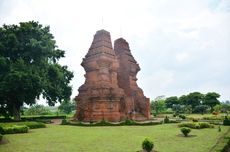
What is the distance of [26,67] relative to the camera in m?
27.8

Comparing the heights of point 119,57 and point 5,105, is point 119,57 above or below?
above

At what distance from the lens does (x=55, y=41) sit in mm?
33812

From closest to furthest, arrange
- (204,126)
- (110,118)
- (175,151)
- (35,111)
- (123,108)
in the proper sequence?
(175,151) → (204,126) → (110,118) → (123,108) → (35,111)

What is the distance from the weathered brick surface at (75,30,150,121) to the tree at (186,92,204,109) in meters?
36.6

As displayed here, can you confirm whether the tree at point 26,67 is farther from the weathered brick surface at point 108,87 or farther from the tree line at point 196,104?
the tree line at point 196,104

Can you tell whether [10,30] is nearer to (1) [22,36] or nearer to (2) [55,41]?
(1) [22,36]

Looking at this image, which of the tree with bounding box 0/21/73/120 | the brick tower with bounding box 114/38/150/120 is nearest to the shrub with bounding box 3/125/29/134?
the tree with bounding box 0/21/73/120

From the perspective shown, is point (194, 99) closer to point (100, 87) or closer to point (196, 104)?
point (196, 104)

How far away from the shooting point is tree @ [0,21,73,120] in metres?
26.8

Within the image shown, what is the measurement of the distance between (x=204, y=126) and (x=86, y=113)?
12510 mm

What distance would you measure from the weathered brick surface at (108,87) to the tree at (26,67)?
4.83 metres

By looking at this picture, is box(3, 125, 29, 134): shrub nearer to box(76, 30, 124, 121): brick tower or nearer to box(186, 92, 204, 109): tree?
box(76, 30, 124, 121): brick tower

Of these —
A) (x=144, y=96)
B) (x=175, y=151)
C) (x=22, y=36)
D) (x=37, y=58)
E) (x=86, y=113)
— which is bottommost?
(x=175, y=151)

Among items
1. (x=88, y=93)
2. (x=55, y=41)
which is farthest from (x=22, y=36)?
(x=88, y=93)
